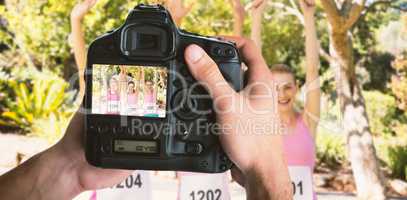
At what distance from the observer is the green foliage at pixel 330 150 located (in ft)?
18.9

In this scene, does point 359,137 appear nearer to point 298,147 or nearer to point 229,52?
point 298,147

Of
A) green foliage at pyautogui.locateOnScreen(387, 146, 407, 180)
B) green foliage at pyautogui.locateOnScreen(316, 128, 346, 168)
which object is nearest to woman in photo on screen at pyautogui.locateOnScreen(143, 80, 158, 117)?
green foliage at pyautogui.locateOnScreen(387, 146, 407, 180)

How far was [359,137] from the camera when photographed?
13.9 feet

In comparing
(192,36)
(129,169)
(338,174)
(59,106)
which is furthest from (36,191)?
(59,106)

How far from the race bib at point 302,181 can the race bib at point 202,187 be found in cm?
23

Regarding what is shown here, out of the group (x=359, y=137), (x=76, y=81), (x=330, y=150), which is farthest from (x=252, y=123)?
(x=76, y=81)

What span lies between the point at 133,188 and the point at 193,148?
1.36 metres

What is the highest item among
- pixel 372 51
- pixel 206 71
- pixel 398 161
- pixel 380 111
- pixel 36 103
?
pixel 372 51

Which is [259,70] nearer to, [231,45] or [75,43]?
[231,45]

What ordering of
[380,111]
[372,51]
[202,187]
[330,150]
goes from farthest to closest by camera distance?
[372,51] → [380,111] → [330,150] → [202,187]

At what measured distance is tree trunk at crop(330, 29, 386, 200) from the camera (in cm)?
411

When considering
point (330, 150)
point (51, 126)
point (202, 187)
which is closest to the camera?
point (202, 187)

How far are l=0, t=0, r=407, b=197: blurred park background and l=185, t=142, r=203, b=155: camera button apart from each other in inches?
162

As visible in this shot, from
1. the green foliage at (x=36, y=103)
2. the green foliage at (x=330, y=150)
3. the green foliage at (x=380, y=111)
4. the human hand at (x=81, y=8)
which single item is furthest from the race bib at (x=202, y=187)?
the green foliage at (x=380, y=111)
